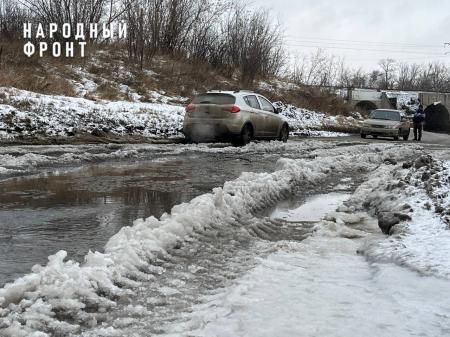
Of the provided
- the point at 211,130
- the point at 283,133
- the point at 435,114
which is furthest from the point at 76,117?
the point at 435,114

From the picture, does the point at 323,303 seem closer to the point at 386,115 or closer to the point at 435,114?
the point at 386,115

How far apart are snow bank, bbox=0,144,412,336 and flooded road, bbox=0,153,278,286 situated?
1.49 ft

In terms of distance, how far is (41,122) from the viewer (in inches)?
564

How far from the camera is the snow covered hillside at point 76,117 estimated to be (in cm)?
1392

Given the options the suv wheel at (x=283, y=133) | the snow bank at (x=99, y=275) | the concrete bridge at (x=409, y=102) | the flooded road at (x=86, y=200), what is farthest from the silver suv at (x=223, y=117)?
the concrete bridge at (x=409, y=102)

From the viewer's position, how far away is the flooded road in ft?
14.5

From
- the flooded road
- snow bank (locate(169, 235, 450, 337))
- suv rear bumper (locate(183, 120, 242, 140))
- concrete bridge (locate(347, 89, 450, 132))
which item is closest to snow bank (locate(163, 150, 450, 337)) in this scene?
snow bank (locate(169, 235, 450, 337))

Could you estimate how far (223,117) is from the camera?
48.5 ft

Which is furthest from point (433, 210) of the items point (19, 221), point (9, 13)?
point (9, 13)

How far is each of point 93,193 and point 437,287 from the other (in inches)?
193

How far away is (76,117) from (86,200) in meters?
9.36

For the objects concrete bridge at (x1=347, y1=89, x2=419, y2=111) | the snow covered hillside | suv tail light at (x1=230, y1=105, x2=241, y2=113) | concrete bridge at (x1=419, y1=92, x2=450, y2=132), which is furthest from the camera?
concrete bridge at (x1=419, y1=92, x2=450, y2=132)

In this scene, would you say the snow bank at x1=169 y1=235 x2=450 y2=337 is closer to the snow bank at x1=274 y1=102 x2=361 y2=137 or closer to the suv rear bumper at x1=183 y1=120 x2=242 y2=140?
the suv rear bumper at x1=183 y1=120 x2=242 y2=140

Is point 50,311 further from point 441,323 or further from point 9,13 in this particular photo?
point 9,13
